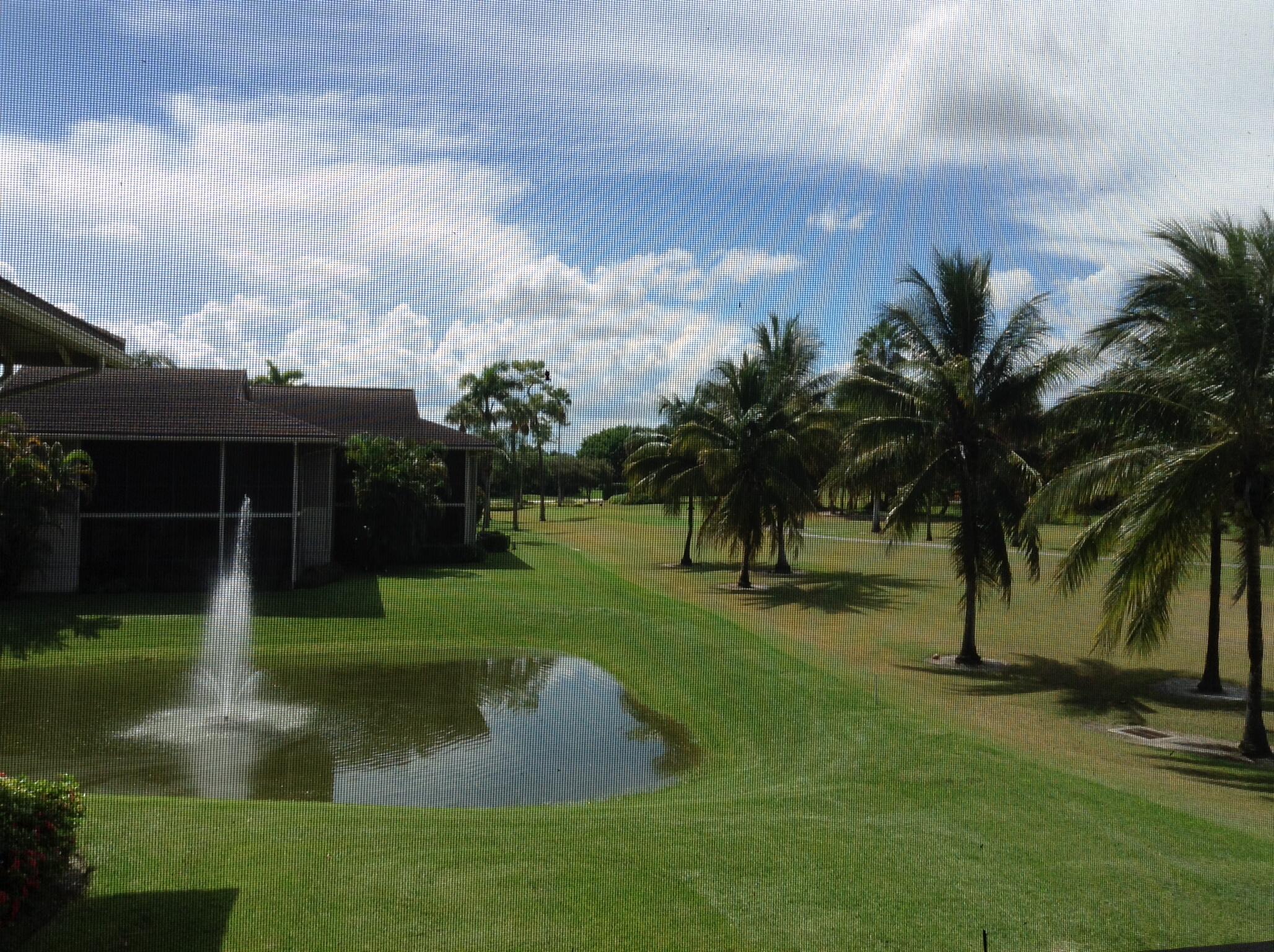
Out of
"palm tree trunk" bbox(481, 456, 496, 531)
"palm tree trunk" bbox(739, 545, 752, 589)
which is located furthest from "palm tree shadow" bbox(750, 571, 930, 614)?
"palm tree trunk" bbox(481, 456, 496, 531)

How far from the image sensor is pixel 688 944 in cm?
528

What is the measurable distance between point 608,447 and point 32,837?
89.6 metres

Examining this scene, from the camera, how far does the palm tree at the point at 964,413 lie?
16.9 meters

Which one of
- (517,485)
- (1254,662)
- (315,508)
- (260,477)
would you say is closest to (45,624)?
(260,477)

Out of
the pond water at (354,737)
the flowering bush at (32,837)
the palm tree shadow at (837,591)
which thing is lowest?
the pond water at (354,737)

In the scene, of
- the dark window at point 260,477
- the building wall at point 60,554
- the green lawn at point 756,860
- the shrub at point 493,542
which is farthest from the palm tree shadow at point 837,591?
the building wall at point 60,554

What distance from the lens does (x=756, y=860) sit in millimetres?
6637

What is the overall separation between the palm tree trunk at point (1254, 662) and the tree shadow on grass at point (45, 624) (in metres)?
17.9

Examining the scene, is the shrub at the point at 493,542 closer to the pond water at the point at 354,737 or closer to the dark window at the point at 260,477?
the dark window at the point at 260,477

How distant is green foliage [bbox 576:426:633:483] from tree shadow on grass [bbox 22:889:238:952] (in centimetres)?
7604

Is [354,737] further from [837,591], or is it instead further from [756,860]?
[837,591]

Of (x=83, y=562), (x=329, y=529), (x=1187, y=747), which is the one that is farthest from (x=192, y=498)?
(x=1187, y=747)

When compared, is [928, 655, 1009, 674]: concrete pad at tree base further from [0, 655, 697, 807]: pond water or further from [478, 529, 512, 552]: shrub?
[478, 529, 512, 552]: shrub

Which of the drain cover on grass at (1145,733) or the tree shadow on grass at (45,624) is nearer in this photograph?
the drain cover on grass at (1145,733)
